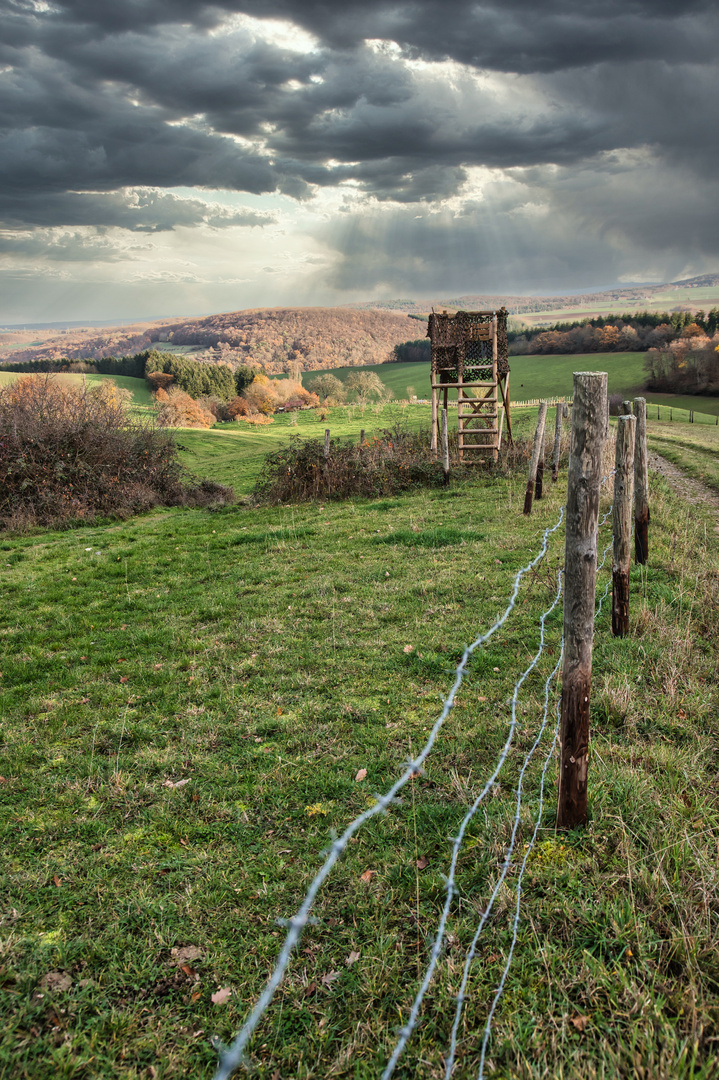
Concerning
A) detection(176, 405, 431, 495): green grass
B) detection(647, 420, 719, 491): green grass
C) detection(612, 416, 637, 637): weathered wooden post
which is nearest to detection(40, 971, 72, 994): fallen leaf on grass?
detection(612, 416, 637, 637): weathered wooden post

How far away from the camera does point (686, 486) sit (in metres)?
14.4

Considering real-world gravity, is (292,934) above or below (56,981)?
above

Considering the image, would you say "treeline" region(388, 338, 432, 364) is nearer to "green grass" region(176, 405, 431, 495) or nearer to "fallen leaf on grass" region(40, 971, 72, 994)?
"green grass" region(176, 405, 431, 495)

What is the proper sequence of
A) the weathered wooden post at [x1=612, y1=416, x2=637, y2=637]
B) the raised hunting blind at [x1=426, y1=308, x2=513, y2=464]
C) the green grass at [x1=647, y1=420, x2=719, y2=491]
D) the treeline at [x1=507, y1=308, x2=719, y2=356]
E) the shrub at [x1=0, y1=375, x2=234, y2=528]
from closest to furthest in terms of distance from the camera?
1. the weathered wooden post at [x1=612, y1=416, x2=637, y2=637]
2. the green grass at [x1=647, y1=420, x2=719, y2=491]
3. the shrub at [x1=0, y1=375, x2=234, y2=528]
4. the raised hunting blind at [x1=426, y1=308, x2=513, y2=464]
5. the treeline at [x1=507, y1=308, x2=719, y2=356]

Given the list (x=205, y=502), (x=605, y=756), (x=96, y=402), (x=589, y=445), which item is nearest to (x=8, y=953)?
(x=605, y=756)

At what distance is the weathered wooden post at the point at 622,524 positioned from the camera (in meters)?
5.75

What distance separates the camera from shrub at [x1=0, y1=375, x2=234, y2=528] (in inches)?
680

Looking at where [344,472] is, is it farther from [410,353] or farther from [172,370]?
[410,353]

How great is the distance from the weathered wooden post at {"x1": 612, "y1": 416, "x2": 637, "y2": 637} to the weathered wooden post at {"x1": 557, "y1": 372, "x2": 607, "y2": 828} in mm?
2868

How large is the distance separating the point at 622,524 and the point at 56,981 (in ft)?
19.0

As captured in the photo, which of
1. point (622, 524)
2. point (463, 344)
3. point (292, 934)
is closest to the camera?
point (292, 934)

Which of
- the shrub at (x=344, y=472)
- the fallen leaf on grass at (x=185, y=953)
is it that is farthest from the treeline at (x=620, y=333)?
the fallen leaf on grass at (x=185, y=953)

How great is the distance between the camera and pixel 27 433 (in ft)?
58.1

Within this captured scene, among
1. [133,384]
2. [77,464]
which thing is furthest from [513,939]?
[133,384]
